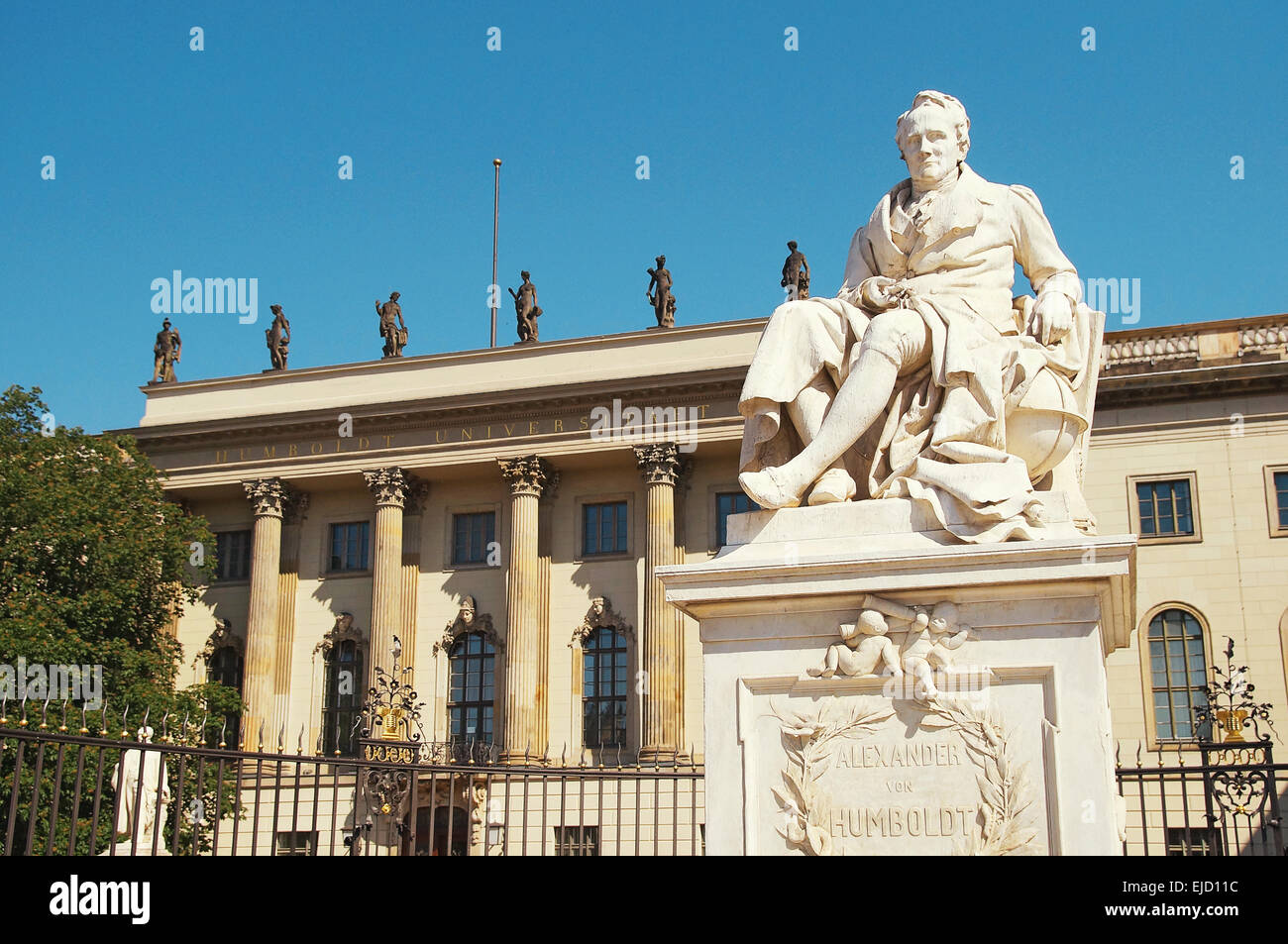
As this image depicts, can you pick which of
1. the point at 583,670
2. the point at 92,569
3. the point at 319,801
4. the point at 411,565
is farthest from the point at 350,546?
the point at 319,801

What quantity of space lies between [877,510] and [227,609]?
38.2 meters

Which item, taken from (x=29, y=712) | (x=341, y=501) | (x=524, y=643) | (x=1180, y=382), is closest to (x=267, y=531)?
(x=341, y=501)

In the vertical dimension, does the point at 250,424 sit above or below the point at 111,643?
above

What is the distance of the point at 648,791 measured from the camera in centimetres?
2856

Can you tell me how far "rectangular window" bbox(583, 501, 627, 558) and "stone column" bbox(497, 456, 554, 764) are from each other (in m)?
1.44

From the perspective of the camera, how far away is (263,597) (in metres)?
39.7

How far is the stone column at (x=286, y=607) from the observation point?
3882 cm

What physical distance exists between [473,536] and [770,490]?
113 ft

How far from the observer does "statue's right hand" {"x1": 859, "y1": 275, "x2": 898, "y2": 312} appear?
6.20 meters

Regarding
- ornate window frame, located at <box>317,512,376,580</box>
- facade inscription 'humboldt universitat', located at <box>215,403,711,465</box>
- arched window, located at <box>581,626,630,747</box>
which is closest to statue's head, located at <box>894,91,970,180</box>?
facade inscription 'humboldt universitat', located at <box>215,403,711,465</box>

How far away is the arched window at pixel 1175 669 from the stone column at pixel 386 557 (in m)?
18.4

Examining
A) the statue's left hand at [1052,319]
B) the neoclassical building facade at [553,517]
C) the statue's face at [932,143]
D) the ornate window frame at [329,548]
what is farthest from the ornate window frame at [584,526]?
the statue's left hand at [1052,319]

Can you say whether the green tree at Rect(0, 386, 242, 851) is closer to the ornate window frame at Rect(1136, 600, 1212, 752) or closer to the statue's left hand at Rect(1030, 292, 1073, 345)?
the ornate window frame at Rect(1136, 600, 1212, 752)

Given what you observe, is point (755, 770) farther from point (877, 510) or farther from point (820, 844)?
point (877, 510)
